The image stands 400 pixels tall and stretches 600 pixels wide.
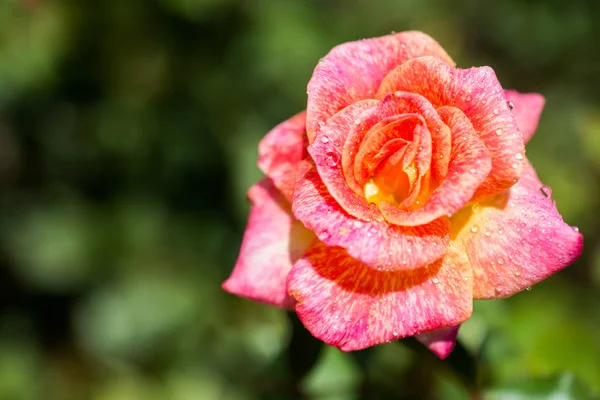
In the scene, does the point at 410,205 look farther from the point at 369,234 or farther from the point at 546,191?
the point at 546,191

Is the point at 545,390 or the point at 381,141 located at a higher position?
the point at 381,141

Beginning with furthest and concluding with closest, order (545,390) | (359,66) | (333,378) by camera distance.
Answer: (333,378) → (545,390) → (359,66)

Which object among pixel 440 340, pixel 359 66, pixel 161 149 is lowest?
pixel 161 149

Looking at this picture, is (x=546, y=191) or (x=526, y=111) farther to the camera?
(x=526, y=111)

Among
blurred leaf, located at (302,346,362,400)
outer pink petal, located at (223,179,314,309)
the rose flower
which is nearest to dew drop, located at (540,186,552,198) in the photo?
the rose flower

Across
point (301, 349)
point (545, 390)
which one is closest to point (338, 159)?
point (301, 349)

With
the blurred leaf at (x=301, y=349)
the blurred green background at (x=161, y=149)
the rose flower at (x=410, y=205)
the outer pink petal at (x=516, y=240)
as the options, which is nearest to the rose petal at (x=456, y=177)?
the rose flower at (x=410, y=205)

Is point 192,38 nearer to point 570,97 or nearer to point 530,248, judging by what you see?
point 570,97

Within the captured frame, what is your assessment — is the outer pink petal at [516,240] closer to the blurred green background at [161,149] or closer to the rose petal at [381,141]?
the rose petal at [381,141]
